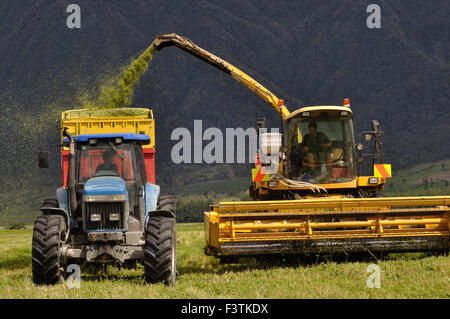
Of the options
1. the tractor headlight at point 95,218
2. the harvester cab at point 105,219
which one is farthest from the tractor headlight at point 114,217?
the tractor headlight at point 95,218

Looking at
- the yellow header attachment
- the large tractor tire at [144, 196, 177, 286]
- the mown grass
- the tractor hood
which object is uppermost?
the yellow header attachment

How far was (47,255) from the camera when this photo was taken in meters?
8.80

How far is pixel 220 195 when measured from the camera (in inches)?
7677

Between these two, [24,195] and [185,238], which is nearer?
[185,238]

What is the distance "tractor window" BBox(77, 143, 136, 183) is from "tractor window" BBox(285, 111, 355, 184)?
4.94 metres

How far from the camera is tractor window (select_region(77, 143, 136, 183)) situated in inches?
380

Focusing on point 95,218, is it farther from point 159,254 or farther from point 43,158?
point 43,158

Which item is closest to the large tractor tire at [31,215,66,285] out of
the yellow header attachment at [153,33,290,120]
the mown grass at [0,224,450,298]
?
the mown grass at [0,224,450,298]

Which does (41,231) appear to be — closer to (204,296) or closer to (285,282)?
(204,296)

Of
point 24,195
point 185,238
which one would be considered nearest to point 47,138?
point 24,195

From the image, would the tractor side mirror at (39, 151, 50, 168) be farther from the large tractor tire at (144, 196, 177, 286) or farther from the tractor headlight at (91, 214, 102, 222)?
the large tractor tire at (144, 196, 177, 286)

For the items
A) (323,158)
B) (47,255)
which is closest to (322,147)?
(323,158)

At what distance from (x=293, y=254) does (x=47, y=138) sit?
168973 millimetres

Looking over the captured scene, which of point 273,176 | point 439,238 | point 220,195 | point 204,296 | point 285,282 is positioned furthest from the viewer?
point 220,195
